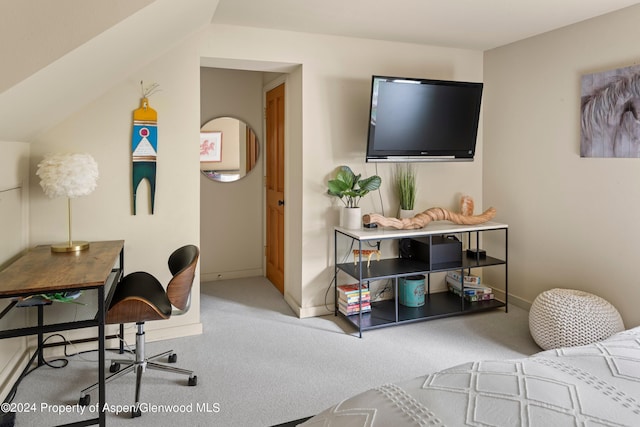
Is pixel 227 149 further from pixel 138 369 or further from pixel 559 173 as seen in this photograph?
pixel 559 173

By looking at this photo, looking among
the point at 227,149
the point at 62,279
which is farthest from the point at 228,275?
the point at 62,279

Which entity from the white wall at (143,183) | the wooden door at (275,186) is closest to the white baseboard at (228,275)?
the wooden door at (275,186)

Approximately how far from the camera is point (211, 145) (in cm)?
467

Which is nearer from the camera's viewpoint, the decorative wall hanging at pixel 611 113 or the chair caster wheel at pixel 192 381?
the chair caster wheel at pixel 192 381

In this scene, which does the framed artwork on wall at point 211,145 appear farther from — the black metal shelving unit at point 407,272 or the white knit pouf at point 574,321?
the white knit pouf at point 574,321

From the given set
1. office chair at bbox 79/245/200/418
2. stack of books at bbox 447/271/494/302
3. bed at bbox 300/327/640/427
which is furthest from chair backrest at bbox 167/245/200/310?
stack of books at bbox 447/271/494/302

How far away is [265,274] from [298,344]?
1.89 meters

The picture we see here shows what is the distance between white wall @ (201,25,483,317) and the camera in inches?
141

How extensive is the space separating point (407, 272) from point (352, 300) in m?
0.51

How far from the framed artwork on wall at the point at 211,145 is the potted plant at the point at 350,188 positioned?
1658 mm

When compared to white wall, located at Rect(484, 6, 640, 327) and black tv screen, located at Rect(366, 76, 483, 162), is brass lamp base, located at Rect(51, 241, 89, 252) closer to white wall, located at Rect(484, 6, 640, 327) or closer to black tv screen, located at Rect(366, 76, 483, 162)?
black tv screen, located at Rect(366, 76, 483, 162)

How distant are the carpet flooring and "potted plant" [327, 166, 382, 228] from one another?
869 mm

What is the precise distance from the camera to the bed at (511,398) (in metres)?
0.96

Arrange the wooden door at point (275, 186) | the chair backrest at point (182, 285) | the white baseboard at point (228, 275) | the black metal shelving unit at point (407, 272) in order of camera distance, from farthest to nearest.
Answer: the white baseboard at point (228, 275), the wooden door at point (275, 186), the black metal shelving unit at point (407, 272), the chair backrest at point (182, 285)
